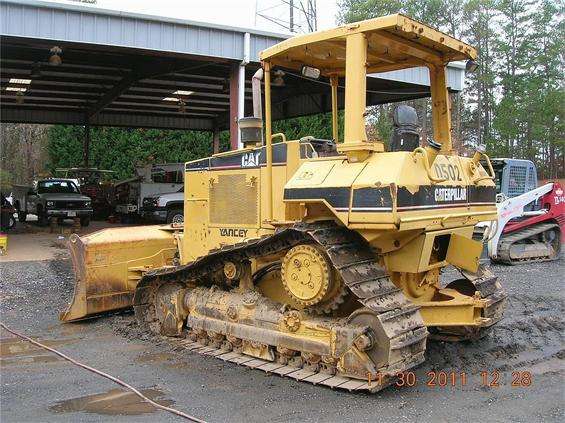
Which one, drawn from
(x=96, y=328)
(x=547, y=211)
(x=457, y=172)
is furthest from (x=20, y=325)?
(x=547, y=211)

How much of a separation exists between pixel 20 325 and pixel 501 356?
5.80 m

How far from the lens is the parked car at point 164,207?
18.8 metres

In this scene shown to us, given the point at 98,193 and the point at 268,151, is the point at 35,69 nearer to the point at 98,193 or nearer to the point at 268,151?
the point at 98,193

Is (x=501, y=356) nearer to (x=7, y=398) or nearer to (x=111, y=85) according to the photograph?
A: (x=7, y=398)

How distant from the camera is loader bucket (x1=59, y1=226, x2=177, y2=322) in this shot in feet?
24.0

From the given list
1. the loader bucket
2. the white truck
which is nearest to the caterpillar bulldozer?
the loader bucket

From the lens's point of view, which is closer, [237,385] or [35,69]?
[237,385]

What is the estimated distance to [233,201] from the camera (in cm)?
624

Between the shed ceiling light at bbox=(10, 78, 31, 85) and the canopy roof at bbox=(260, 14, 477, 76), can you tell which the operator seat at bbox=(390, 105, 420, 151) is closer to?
the canopy roof at bbox=(260, 14, 477, 76)

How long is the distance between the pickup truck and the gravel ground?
1154cm

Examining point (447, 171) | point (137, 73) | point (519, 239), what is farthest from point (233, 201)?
point (137, 73)

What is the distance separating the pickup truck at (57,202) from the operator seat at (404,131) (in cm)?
1544

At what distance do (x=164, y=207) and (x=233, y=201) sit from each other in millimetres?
13034

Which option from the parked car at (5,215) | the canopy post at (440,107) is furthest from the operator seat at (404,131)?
the parked car at (5,215)
